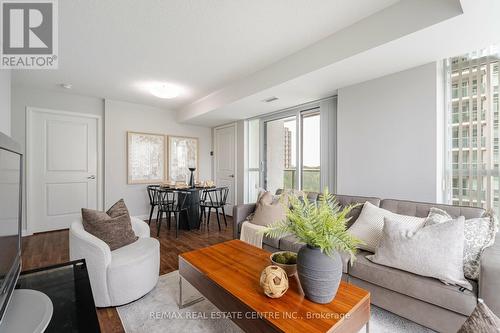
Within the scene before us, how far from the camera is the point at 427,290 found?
1427 mm

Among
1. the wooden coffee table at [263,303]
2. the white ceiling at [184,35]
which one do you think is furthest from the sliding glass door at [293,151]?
the wooden coffee table at [263,303]

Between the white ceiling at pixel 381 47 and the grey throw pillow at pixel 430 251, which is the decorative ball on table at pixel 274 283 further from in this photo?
the white ceiling at pixel 381 47

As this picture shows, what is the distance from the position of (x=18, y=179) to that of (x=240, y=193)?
13.1ft

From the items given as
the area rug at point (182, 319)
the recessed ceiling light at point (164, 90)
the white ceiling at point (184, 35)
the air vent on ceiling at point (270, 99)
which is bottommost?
the area rug at point (182, 319)

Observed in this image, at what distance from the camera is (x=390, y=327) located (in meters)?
1.57

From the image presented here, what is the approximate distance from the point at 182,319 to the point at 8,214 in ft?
4.27

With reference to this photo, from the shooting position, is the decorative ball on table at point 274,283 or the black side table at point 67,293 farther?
the decorative ball on table at point 274,283

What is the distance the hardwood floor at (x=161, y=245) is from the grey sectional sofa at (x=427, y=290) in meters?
1.93

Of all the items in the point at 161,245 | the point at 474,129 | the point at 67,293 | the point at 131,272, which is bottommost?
the point at 161,245

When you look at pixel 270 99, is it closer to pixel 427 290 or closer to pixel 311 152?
pixel 311 152

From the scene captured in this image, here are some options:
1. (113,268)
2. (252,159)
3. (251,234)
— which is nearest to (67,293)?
(113,268)

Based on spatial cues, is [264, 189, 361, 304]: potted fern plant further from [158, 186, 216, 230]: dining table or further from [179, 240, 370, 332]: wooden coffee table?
[158, 186, 216, 230]: dining table

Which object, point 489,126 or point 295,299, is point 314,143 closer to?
point 489,126

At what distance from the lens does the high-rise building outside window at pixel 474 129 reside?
204 centimetres
